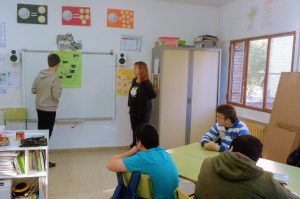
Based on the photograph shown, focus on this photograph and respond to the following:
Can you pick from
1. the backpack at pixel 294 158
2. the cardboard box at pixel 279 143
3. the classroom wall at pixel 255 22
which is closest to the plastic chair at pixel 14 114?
the classroom wall at pixel 255 22

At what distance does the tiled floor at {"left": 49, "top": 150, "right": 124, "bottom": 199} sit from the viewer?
335 centimetres

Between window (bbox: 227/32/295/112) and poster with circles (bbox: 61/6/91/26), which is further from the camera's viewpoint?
poster with circles (bbox: 61/6/91/26)

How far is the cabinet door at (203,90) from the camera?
4973 mm

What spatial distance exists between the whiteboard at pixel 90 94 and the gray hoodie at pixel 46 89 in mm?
632

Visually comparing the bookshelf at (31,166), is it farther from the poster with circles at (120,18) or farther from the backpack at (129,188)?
the poster with circles at (120,18)

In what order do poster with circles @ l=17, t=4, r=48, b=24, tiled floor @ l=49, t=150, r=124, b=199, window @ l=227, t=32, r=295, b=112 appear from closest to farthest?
tiled floor @ l=49, t=150, r=124, b=199
window @ l=227, t=32, r=295, b=112
poster with circles @ l=17, t=4, r=48, b=24

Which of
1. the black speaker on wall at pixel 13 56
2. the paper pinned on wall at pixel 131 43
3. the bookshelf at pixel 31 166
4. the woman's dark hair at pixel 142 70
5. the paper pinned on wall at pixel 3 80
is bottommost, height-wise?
the bookshelf at pixel 31 166

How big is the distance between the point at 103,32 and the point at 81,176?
2283 mm

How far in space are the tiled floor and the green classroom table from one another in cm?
116

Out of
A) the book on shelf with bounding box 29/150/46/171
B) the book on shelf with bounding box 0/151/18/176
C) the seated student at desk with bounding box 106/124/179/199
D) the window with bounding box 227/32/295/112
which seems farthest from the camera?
the window with bounding box 227/32/295/112

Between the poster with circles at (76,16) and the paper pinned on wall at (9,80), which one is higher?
the poster with circles at (76,16)

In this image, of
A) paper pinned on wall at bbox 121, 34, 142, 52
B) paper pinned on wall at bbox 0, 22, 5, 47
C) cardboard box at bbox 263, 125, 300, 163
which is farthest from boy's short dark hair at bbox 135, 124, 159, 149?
paper pinned on wall at bbox 0, 22, 5, 47

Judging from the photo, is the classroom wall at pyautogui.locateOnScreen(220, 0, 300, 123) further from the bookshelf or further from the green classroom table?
the bookshelf

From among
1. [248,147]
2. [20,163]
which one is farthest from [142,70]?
[248,147]
